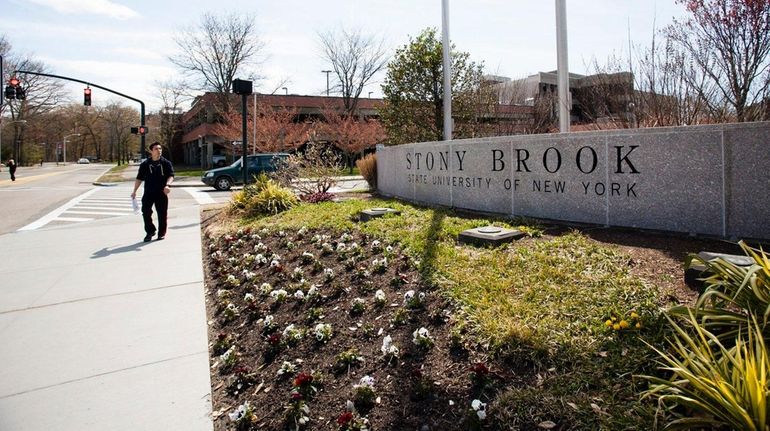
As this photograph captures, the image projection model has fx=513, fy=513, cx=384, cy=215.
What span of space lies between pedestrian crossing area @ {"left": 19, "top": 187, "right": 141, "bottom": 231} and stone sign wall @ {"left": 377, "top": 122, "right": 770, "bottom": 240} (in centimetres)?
1035

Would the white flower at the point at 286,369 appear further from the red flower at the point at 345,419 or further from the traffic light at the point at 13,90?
the traffic light at the point at 13,90

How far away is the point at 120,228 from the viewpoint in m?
11.4

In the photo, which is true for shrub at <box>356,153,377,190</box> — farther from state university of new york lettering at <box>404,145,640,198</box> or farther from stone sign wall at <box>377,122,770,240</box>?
stone sign wall at <box>377,122,770,240</box>

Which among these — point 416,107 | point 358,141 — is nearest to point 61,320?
point 416,107

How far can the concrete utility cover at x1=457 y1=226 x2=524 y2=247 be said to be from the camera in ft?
18.7

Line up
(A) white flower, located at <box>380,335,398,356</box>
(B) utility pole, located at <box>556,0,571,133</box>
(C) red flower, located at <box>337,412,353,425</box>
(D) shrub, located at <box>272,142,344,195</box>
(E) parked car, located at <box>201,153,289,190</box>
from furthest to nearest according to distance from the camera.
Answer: (E) parked car, located at <box>201,153,289,190</box> < (D) shrub, located at <box>272,142,344,195</box> < (B) utility pole, located at <box>556,0,571,133</box> < (A) white flower, located at <box>380,335,398,356</box> < (C) red flower, located at <box>337,412,353,425</box>

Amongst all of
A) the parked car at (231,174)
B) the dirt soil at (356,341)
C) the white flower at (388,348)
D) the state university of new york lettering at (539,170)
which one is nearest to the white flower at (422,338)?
the dirt soil at (356,341)

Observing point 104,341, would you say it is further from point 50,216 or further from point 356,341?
point 50,216

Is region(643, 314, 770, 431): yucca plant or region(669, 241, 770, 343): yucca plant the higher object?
region(669, 241, 770, 343): yucca plant

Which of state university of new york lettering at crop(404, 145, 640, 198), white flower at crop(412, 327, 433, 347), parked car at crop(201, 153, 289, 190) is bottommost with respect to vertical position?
white flower at crop(412, 327, 433, 347)

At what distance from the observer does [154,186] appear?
959cm

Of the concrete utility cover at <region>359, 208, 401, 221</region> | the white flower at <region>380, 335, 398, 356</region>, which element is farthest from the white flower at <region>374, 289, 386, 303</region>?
the concrete utility cover at <region>359, 208, 401, 221</region>

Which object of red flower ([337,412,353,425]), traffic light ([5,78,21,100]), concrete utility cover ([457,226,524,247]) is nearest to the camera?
red flower ([337,412,353,425])

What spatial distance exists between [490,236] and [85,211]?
47.1ft
